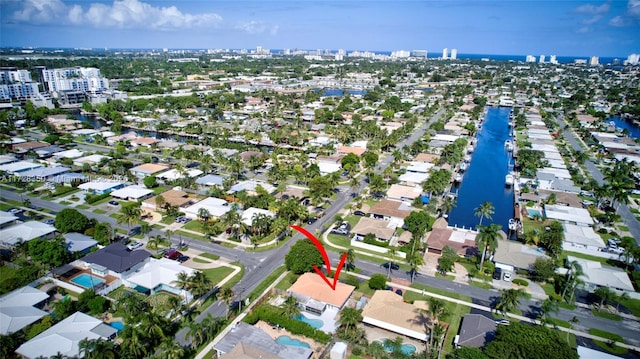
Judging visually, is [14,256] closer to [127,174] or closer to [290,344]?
[127,174]

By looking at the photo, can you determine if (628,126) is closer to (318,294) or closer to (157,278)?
(318,294)

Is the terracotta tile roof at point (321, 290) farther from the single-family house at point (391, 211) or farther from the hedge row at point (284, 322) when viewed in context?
the single-family house at point (391, 211)

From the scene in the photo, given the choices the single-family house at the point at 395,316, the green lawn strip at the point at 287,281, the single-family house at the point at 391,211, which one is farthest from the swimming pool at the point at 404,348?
the single-family house at the point at 391,211

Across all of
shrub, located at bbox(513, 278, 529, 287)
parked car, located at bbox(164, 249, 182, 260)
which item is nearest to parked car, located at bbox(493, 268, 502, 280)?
shrub, located at bbox(513, 278, 529, 287)

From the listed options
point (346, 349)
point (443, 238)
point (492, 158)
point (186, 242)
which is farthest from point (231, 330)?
point (492, 158)

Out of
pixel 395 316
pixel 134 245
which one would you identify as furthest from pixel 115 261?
pixel 395 316
